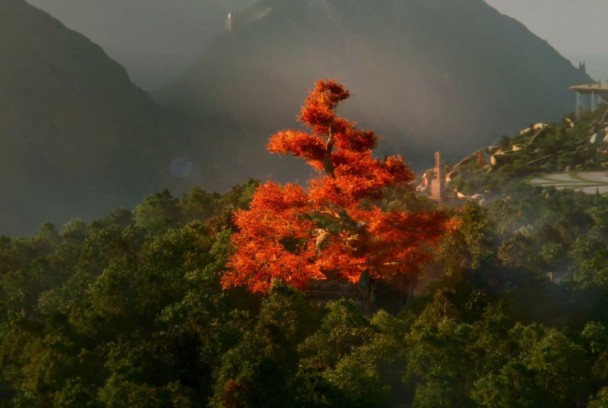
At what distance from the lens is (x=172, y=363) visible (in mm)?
21656

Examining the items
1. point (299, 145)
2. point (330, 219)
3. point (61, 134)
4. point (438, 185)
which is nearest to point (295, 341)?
point (330, 219)

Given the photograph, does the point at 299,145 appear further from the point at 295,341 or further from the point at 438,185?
the point at 438,185

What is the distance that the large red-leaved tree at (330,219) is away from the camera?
27.4 metres

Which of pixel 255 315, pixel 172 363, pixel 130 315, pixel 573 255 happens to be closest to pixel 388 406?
pixel 172 363

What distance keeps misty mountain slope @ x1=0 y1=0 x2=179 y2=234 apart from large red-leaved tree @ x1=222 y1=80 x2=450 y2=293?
145m

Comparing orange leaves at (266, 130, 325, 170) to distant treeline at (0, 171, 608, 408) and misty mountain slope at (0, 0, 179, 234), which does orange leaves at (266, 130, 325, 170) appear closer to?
distant treeline at (0, 171, 608, 408)

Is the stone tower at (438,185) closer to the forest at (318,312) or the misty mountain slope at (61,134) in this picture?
the forest at (318,312)

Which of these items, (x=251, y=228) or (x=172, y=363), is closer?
(x=172, y=363)

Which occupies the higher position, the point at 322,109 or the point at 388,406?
the point at 322,109

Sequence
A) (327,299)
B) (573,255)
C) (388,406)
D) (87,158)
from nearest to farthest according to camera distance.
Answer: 1. (388,406)
2. (327,299)
3. (573,255)
4. (87,158)

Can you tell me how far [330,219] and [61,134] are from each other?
528 ft

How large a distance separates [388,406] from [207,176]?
17118 centimetres

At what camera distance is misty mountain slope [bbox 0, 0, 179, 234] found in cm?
17025

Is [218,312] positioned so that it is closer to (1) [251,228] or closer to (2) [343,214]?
(1) [251,228]
